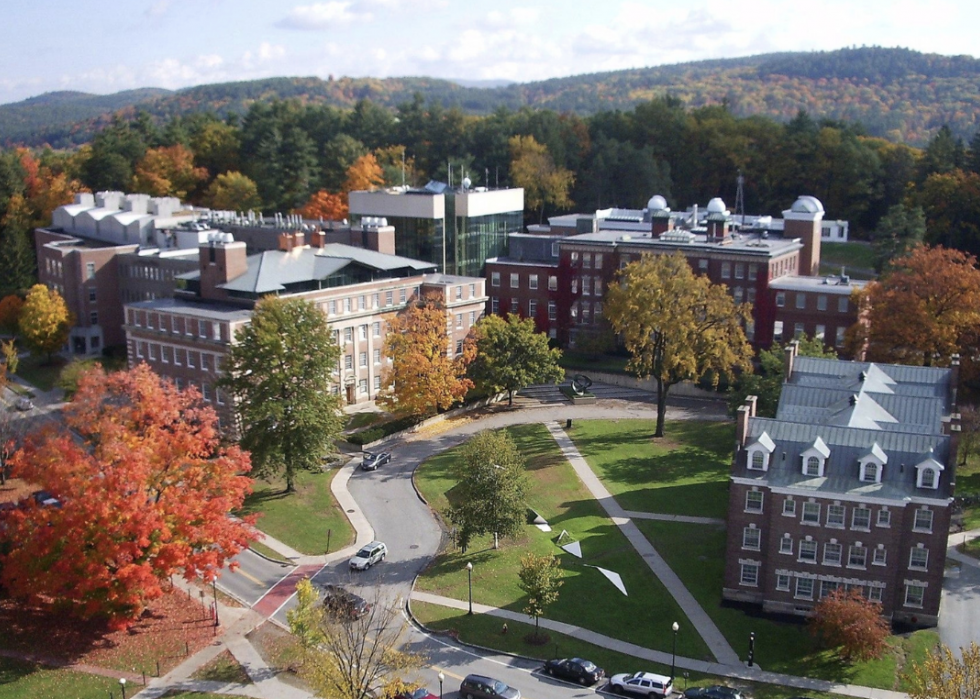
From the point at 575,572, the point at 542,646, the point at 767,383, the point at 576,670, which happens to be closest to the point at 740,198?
the point at 767,383

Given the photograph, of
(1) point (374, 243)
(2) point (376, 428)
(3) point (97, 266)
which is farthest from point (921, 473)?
(3) point (97, 266)

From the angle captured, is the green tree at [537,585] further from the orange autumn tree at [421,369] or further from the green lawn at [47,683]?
the orange autumn tree at [421,369]

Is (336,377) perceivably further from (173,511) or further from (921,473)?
(921,473)

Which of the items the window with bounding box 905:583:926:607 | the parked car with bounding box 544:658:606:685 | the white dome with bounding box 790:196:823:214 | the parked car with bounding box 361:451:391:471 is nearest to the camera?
the parked car with bounding box 544:658:606:685

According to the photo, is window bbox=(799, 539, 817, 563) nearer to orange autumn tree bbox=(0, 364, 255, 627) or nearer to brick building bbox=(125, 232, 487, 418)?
orange autumn tree bbox=(0, 364, 255, 627)

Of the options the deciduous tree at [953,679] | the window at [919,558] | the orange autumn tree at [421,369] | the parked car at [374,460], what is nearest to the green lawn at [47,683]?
the parked car at [374,460]

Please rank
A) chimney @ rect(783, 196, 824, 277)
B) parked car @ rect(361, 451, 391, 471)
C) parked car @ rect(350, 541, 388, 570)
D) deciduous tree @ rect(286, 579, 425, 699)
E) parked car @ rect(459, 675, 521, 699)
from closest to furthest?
deciduous tree @ rect(286, 579, 425, 699)
parked car @ rect(459, 675, 521, 699)
parked car @ rect(350, 541, 388, 570)
parked car @ rect(361, 451, 391, 471)
chimney @ rect(783, 196, 824, 277)

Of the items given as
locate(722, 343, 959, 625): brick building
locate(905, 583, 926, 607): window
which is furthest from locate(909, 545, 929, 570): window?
locate(905, 583, 926, 607): window
